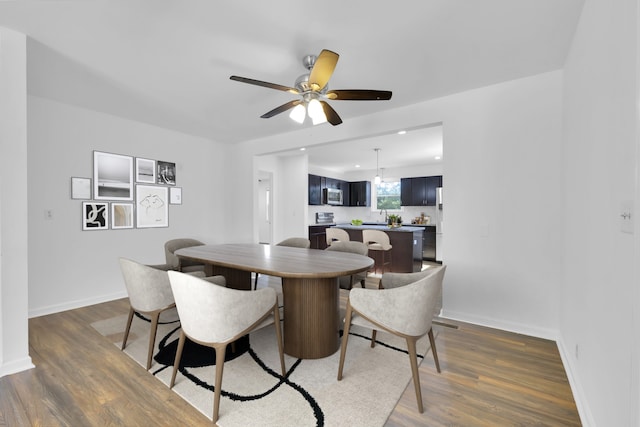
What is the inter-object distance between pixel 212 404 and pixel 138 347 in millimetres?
1150

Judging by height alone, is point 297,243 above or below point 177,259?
above

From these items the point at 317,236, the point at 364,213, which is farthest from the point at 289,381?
the point at 364,213

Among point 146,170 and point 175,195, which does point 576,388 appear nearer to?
point 175,195

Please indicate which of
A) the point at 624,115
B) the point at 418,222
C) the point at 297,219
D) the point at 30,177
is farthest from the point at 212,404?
the point at 418,222

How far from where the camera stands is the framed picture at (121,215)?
3.82 m

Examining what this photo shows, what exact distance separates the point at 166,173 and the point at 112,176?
0.72 meters

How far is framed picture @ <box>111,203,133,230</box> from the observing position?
3.82 m

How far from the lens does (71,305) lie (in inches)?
134

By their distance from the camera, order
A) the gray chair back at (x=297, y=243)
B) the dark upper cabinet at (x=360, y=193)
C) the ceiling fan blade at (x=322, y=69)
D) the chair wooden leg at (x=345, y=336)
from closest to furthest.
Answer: the ceiling fan blade at (x=322, y=69) → the chair wooden leg at (x=345, y=336) → the gray chair back at (x=297, y=243) → the dark upper cabinet at (x=360, y=193)

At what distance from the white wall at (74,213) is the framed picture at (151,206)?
3.9 inches

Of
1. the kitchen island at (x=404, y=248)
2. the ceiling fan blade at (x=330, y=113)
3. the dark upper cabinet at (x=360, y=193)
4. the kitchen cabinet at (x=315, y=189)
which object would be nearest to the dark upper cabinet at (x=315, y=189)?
the kitchen cabinet at (x=315, y=189)

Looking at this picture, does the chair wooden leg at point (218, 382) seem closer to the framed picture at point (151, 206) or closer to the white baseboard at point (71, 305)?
the white baseboard at point (71, 305)

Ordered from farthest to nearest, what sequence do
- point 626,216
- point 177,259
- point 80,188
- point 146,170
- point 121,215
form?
1. point 146,170
2. point 121,215
3. point 80,188
4. point 177,259
5. point 626,216

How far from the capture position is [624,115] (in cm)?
111
